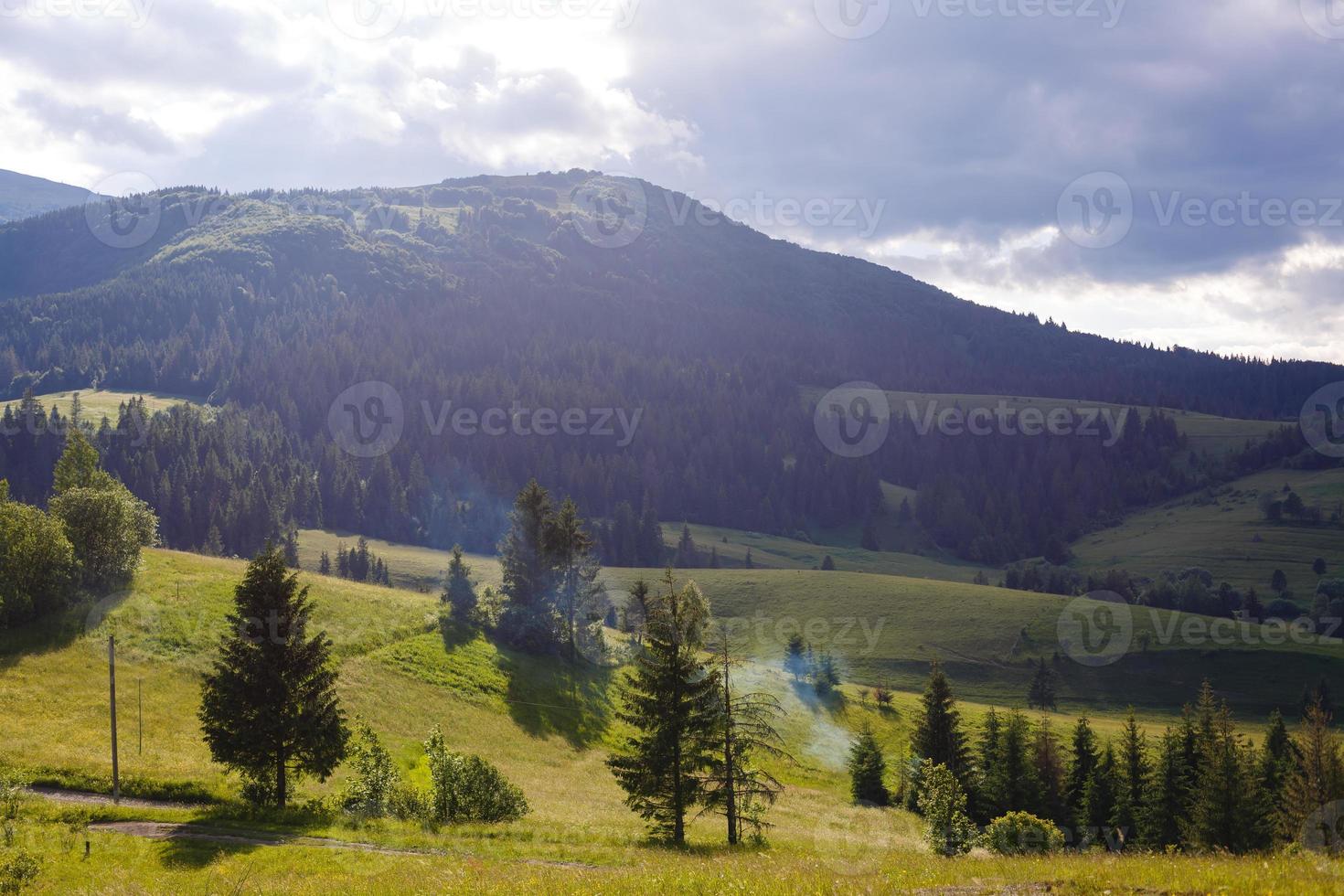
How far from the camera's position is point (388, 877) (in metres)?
19.9

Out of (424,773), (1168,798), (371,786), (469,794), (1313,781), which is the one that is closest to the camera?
(371,786)

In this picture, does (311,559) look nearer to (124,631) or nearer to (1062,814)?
(124,631)

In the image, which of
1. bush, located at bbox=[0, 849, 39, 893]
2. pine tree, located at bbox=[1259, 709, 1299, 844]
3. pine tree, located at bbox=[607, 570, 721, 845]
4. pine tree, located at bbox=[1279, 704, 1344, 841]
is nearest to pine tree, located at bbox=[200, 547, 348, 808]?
bush, located at bbox=[0, 849, 39, 893]

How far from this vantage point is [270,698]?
35.0 meters

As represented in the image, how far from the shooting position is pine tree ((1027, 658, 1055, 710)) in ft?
374

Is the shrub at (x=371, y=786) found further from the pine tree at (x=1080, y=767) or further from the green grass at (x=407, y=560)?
the green grass at (x=407, y=560)

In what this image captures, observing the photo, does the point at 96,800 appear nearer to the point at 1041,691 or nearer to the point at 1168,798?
the point at 1168,798

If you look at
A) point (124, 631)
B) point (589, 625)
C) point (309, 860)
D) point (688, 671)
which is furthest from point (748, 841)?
point (589, 625)

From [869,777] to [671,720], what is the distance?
43.2m

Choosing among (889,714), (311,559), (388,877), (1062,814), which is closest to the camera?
(388,877)

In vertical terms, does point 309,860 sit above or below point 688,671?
below

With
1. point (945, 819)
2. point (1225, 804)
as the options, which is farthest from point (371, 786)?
point (1225, 804)

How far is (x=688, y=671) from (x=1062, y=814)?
175 ft

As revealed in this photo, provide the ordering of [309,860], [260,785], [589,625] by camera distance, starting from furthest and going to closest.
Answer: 1. [589,625]
2. [260,785]
3. [309,860]
